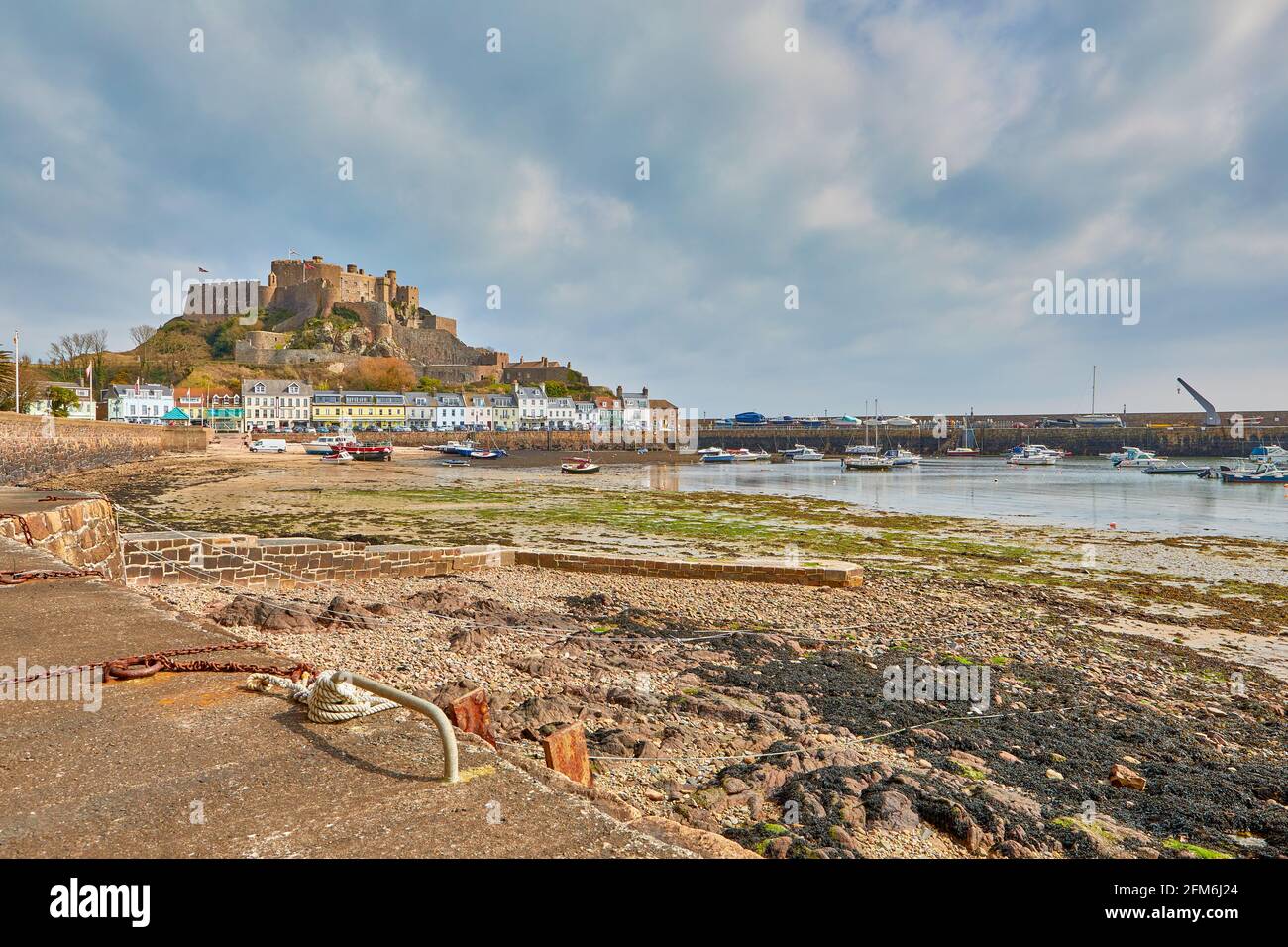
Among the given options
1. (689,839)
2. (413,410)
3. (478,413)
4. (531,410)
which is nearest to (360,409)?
(413,410)

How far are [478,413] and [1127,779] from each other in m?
113

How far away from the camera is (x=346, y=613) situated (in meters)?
9.21

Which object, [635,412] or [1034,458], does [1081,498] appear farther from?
[635,412]

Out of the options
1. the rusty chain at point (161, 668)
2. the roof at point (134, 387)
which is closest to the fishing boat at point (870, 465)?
the rusty chain at point (161, 668)

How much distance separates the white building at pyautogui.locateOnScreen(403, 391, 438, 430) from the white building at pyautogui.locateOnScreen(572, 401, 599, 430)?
83.1ft

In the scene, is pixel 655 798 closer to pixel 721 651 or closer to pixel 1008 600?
pixel 721 651

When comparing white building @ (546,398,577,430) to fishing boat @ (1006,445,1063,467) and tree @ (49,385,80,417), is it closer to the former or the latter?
fishing boat @ (1006,445,1063,467)

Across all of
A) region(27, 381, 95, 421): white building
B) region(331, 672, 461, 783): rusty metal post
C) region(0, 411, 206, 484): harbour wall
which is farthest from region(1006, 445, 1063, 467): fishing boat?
region(331, 672, 461, 783): rusty metal post

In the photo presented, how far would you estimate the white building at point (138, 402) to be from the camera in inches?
3310

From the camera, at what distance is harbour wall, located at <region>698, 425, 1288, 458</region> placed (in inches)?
3649
